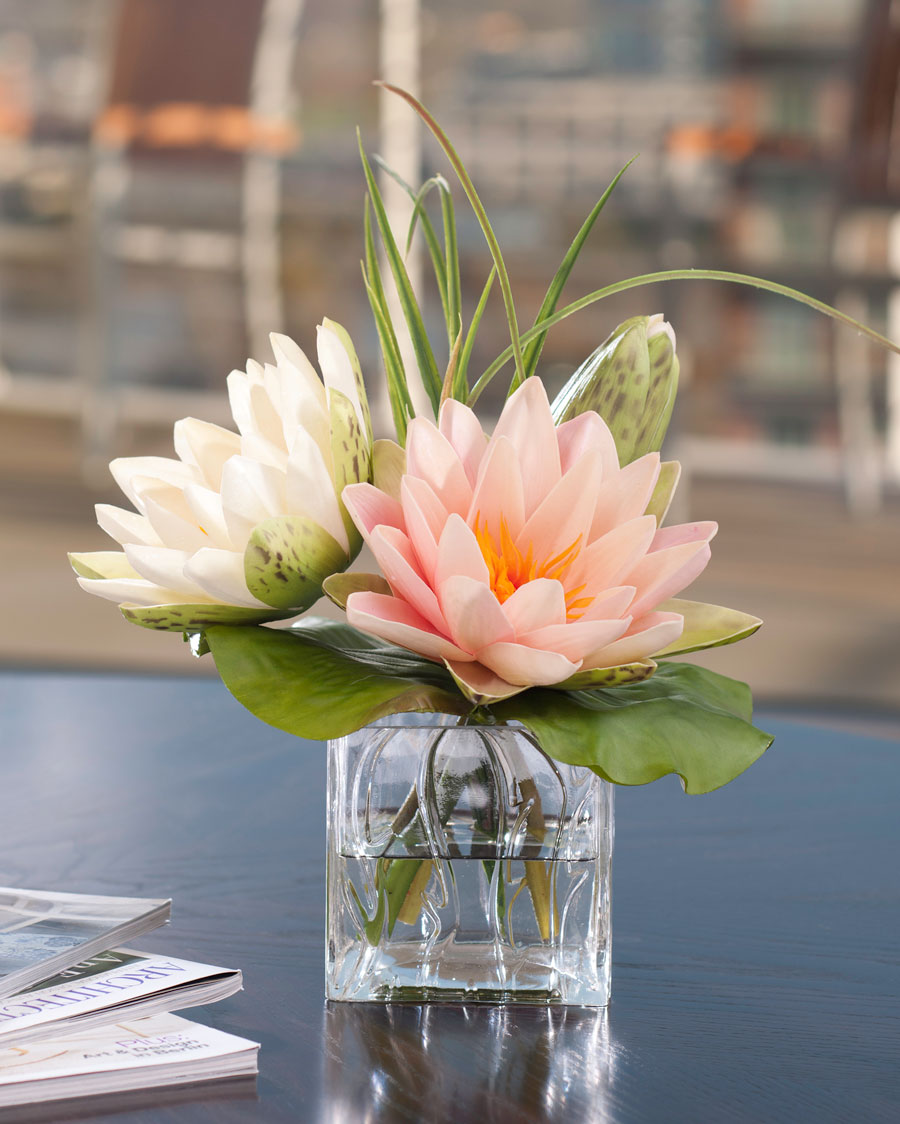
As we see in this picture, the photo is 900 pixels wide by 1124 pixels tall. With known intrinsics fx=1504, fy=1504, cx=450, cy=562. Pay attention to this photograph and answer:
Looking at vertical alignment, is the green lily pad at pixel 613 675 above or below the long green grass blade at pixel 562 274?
below

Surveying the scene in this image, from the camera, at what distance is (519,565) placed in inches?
17.9

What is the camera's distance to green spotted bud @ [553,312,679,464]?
0.49 m

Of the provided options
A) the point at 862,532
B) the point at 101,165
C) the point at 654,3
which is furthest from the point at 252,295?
the point at 862,532

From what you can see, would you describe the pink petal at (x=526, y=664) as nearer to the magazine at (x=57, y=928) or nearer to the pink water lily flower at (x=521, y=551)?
the pink water lily flower at (x=521, y=551)

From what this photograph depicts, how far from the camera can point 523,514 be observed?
1.48ft

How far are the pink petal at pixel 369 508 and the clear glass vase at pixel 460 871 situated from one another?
2.6 inches

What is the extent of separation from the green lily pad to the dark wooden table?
0.36 feet

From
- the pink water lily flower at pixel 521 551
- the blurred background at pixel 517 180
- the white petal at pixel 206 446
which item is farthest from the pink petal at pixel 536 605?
the blurred background at pixel 517 180

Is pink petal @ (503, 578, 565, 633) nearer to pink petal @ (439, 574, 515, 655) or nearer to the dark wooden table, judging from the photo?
pink petal @ (439, 574, 515, 655)

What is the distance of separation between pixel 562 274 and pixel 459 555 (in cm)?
11

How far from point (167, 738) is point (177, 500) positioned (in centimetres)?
42

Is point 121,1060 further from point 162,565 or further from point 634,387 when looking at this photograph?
point 634,387

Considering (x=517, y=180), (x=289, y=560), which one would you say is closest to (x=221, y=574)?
(x=289, y=560)

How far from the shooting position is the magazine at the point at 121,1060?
1.32 ft
